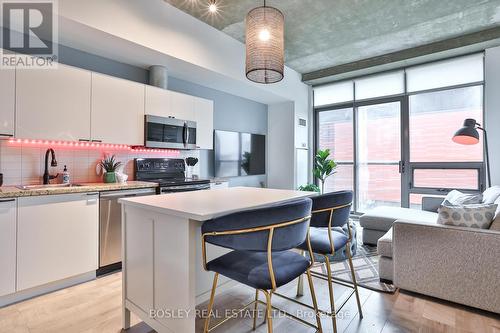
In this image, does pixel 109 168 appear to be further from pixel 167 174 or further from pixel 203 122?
pixel 203 122

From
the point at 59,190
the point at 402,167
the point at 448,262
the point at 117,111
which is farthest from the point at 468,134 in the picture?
the point at 59,190

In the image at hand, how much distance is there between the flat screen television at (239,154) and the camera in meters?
4.71

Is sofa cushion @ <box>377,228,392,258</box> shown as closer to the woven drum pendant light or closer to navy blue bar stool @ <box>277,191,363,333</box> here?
navy blue bar stool @ <box>277,191,363,333</box>

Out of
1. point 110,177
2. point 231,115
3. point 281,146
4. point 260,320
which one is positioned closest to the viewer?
point 260,320

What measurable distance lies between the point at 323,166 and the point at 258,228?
4.53 meters

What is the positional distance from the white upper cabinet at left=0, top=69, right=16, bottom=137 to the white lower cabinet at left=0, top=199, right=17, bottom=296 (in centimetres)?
66

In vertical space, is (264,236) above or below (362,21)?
below

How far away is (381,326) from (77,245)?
2724 millimetres

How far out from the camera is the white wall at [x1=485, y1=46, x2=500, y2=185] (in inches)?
154

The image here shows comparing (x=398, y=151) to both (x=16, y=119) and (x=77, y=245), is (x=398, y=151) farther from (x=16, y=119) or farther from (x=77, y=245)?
(x=16, y=119)

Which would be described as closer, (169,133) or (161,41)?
(161,41)

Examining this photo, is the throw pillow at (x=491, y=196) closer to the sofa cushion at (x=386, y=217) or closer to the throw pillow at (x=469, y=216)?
the sofa cushion at (x=386, y=217)

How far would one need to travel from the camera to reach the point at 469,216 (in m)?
2.17

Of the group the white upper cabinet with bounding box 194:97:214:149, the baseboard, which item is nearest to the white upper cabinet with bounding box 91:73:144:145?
the white upper cabinet with bounding box 194:97:214:149
